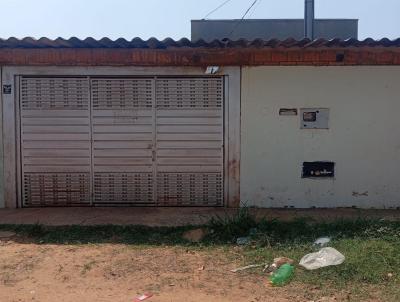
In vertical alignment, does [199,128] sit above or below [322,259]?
above

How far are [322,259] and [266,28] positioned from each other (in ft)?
38.4

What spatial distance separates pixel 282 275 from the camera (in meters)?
5.11

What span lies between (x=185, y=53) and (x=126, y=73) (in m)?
1.08

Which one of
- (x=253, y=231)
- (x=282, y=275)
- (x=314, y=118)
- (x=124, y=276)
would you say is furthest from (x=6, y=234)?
(x=314, y=118)

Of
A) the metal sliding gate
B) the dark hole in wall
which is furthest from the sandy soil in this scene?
the dark hole in wall

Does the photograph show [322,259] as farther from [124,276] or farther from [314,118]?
[314,118]

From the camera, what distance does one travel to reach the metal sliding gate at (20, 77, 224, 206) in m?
8.44

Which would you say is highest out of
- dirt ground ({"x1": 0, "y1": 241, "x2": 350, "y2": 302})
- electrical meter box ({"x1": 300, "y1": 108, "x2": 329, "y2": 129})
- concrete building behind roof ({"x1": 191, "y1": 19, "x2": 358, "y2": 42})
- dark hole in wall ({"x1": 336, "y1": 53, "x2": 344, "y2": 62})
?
concrete building behind roof ({"x1": 191, "y1": 19, "x2": 358, "y2": 42})

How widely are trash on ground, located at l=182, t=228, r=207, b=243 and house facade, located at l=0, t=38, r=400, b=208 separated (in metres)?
1.74

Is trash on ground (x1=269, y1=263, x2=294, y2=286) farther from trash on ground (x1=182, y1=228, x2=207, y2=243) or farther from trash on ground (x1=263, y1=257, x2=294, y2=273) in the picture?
trash on ground (x1=182, y1=228, x2=207, y2=243)

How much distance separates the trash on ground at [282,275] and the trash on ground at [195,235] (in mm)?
1590

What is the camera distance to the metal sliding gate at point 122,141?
8.44 metres

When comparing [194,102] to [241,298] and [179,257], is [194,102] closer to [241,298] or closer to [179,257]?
[179,257]

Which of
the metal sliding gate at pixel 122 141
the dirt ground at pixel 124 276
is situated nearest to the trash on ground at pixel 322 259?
the dirt ground at pixel 124 276
